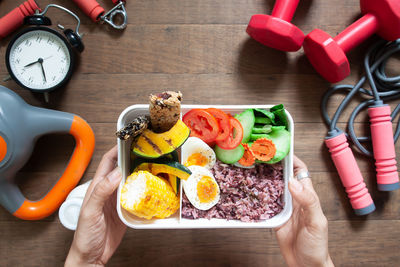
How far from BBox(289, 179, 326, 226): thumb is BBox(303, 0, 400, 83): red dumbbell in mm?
554

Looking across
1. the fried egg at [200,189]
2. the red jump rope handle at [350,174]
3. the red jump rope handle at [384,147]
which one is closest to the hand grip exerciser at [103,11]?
→ the fried egg at [200,189]

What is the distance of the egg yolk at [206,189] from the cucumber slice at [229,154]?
86 mm

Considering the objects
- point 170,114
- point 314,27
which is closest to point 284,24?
point 314,27

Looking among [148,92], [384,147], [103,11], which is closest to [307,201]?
[384,147]

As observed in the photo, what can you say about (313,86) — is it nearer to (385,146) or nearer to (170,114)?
(385,146)

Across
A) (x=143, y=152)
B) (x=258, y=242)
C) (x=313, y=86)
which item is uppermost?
(x=143, y=152)

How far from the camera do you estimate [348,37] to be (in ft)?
3.78

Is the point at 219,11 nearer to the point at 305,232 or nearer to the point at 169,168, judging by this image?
the point at 169,168

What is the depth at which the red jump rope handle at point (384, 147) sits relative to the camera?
1190 mm

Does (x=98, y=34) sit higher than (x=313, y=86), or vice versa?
(x=98, y=34)

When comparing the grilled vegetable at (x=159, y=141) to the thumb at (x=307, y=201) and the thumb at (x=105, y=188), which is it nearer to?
the thumb at (x=105, y=188)

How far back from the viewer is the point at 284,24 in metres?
1.10

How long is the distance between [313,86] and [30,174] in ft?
4.48

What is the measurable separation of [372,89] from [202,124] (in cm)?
82
